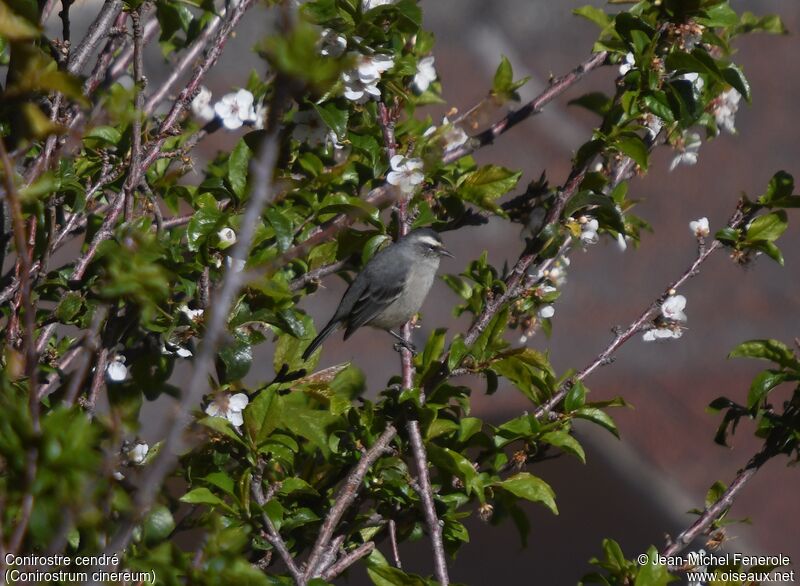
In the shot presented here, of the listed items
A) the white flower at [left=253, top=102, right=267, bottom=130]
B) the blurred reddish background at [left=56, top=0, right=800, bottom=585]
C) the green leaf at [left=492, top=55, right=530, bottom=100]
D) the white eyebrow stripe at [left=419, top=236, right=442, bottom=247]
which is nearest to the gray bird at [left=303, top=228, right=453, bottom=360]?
the white eyebrow stripe at [left=419, top=236, right=442, bottom=247]

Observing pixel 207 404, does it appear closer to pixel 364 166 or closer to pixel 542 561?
pixel 364 166

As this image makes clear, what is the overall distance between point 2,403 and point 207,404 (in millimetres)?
1183

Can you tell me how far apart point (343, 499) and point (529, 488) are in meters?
0.45

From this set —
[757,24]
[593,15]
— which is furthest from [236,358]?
[757,24]

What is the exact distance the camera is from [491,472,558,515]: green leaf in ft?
7.58

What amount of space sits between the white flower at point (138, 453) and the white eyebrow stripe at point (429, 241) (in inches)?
72.5

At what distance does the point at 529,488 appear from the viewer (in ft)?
7.68

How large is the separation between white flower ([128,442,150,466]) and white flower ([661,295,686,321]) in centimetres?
130

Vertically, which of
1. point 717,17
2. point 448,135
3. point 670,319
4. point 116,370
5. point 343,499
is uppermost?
point 717,17

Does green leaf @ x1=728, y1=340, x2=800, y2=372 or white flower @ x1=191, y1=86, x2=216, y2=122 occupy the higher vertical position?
green leaf @ x1=728, y1=340, x2=800, y2=372

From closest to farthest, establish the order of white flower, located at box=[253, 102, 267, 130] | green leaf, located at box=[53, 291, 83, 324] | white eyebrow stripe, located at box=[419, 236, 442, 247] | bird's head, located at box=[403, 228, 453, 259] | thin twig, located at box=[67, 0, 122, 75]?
green leaf, located at box=[53, 291, 83, 324], thin twig, located at box=[67, 0, 122, 75], white flower, located at box=[253, 102, 267, 130], bird's head, located at box=[403, 228, 453, 259], white eyebrow stripe, located at box=[419, 236, 442, 247]

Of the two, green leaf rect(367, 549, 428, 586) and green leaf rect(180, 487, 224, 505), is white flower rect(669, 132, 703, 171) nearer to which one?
green leaf rect(367, 549, 428, 586)

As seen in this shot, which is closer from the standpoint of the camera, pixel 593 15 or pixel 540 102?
pixel 593 15

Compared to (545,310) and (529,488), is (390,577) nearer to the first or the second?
(529,488)
